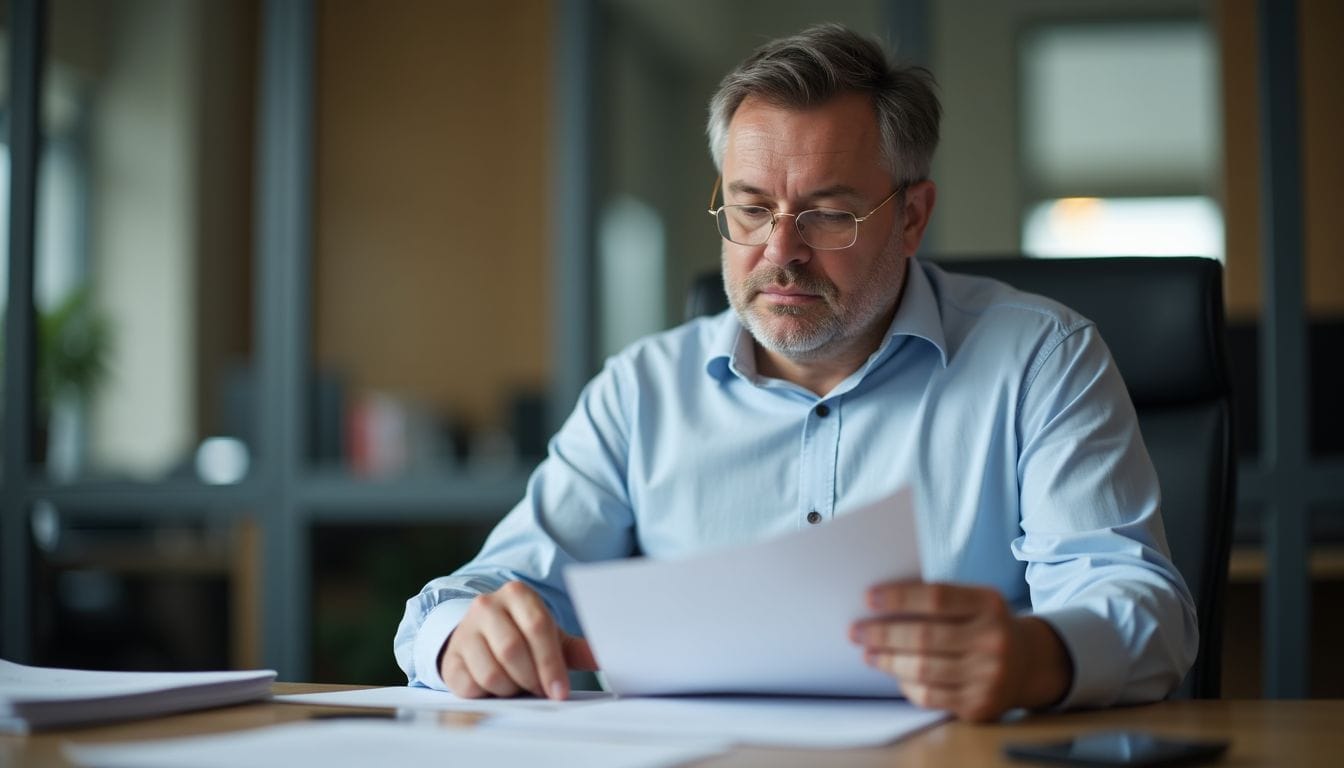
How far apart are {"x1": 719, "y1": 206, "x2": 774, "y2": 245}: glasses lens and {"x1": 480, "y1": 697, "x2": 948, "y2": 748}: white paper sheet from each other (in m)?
0.57

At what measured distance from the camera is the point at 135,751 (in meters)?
0.84

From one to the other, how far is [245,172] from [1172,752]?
6.64m

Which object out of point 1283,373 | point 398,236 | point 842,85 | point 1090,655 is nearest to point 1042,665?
point 1090,655

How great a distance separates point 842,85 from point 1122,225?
6.26 m

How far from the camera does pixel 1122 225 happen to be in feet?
23.9

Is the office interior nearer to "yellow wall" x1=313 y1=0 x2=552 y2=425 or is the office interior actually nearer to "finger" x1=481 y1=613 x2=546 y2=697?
"yellow wall" x1=313 y1=0 x2=552 y2=425

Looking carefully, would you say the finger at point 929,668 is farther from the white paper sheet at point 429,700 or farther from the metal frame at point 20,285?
the metal frame at point 20,285

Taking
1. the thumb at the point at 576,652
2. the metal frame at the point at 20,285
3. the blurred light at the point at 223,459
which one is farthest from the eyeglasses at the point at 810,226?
the blurred light at the point at 223,459

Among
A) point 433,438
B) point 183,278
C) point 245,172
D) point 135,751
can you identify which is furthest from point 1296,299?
point 245,172

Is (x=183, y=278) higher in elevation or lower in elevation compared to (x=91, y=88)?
lower

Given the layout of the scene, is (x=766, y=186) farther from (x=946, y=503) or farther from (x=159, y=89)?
(x=159, y=89)

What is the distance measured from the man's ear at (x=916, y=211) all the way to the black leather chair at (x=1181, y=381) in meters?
0.14

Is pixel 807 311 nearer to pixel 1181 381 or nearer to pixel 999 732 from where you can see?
pixel 1181 381

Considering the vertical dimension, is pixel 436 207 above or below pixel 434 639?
above
